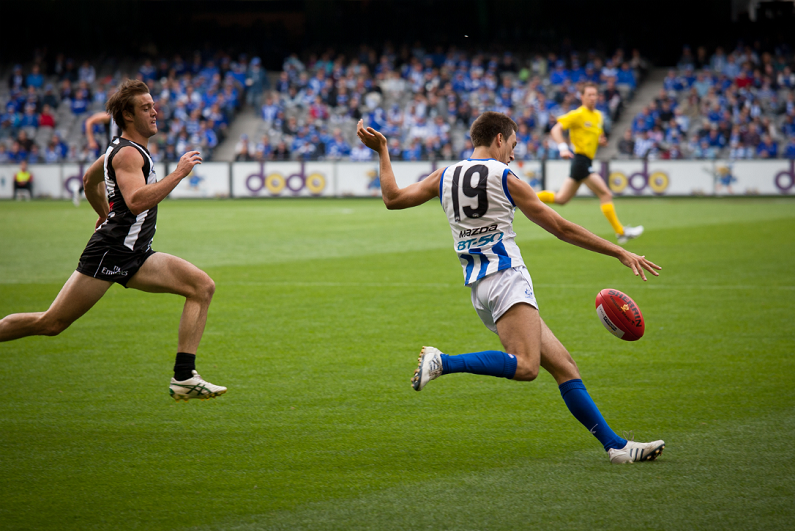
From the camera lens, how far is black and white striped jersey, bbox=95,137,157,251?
5.51 metres

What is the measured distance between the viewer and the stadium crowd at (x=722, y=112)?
2947 centimetres

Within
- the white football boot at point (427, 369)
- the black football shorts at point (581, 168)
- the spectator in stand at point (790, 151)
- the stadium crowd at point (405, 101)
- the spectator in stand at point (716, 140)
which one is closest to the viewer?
the white football boot at point (427, 369)

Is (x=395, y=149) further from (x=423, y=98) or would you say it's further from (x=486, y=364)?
(x=486, y=364)

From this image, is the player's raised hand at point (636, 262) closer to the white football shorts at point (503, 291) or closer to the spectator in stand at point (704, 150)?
the white football shorts at point (503, 291)

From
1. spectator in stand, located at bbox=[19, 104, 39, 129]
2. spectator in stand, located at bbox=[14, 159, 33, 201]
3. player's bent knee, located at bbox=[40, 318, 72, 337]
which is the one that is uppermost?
spectator in stand, located at bbox=[19, 104, 39, 129]

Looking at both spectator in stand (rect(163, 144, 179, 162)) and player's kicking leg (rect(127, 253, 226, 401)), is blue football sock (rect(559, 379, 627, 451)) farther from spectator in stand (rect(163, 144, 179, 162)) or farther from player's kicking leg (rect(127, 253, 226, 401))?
spectator in stand (rect(163, 144, 179, 162))

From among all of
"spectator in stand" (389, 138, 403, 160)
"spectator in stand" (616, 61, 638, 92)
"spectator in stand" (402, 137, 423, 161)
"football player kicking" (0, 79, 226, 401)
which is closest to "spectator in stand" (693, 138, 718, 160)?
"spectator in stand" (616, 61, 638, 92)

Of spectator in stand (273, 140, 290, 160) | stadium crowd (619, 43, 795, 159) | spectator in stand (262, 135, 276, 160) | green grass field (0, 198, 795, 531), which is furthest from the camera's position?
spectator in stand (262, 135, 276, 160)

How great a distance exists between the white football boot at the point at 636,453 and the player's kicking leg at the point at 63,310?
10.4 feet

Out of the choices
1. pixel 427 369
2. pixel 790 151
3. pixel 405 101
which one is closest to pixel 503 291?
pixel 427 369

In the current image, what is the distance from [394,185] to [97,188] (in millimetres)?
2211

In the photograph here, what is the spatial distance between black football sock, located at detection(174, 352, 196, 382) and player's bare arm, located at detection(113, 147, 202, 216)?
3.14 feet

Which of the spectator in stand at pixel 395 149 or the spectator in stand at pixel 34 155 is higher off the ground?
the spectator in stand at pixel 395 149

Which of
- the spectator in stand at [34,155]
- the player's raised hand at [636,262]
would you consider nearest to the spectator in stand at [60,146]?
the spectator in stand at [34,155]
